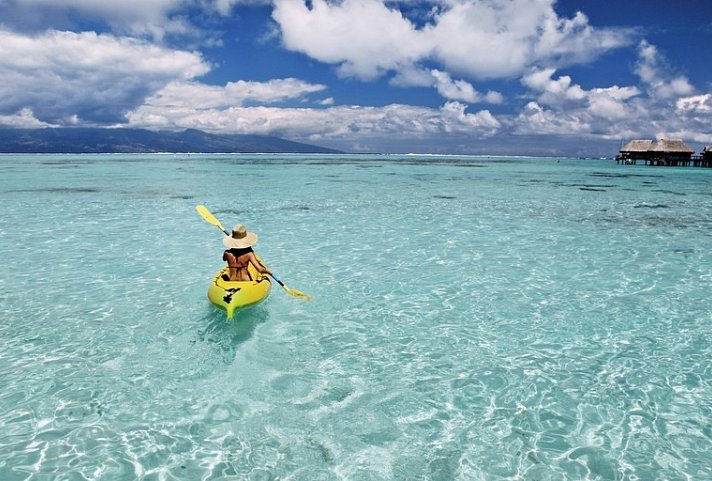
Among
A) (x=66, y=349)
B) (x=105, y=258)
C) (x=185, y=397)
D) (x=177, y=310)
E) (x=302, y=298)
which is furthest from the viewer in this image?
(x=105, y=258)

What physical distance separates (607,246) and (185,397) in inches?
572

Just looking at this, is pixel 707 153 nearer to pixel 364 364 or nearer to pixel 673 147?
pixel 673 147

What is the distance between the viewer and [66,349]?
25.2 feet

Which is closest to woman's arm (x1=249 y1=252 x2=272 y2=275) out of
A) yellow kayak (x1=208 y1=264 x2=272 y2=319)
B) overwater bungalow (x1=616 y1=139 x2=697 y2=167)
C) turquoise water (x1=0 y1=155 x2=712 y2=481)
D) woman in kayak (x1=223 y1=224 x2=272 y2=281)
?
woman in kayak (x1=223 y1=224 x2=272 y2=281)

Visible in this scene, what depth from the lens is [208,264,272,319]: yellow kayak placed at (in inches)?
334

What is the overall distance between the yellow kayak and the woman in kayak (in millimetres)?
227

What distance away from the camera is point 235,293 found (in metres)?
8.52

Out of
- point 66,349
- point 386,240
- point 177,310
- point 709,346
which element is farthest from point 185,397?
point 386,240

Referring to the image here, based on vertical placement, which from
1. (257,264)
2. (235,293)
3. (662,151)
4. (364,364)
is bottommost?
(364,364)

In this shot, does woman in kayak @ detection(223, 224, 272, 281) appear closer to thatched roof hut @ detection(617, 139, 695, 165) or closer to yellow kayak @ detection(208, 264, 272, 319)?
yellow kayak @ detection(208, 264, 272, 319)

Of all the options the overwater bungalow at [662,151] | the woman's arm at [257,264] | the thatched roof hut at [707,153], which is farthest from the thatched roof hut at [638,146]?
the woman's arm at [257,264]

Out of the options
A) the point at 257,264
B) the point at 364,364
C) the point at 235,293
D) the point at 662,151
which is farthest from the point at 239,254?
the point at 662,151

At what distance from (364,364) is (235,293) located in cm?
277

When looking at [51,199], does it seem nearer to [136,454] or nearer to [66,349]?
[66,349]
